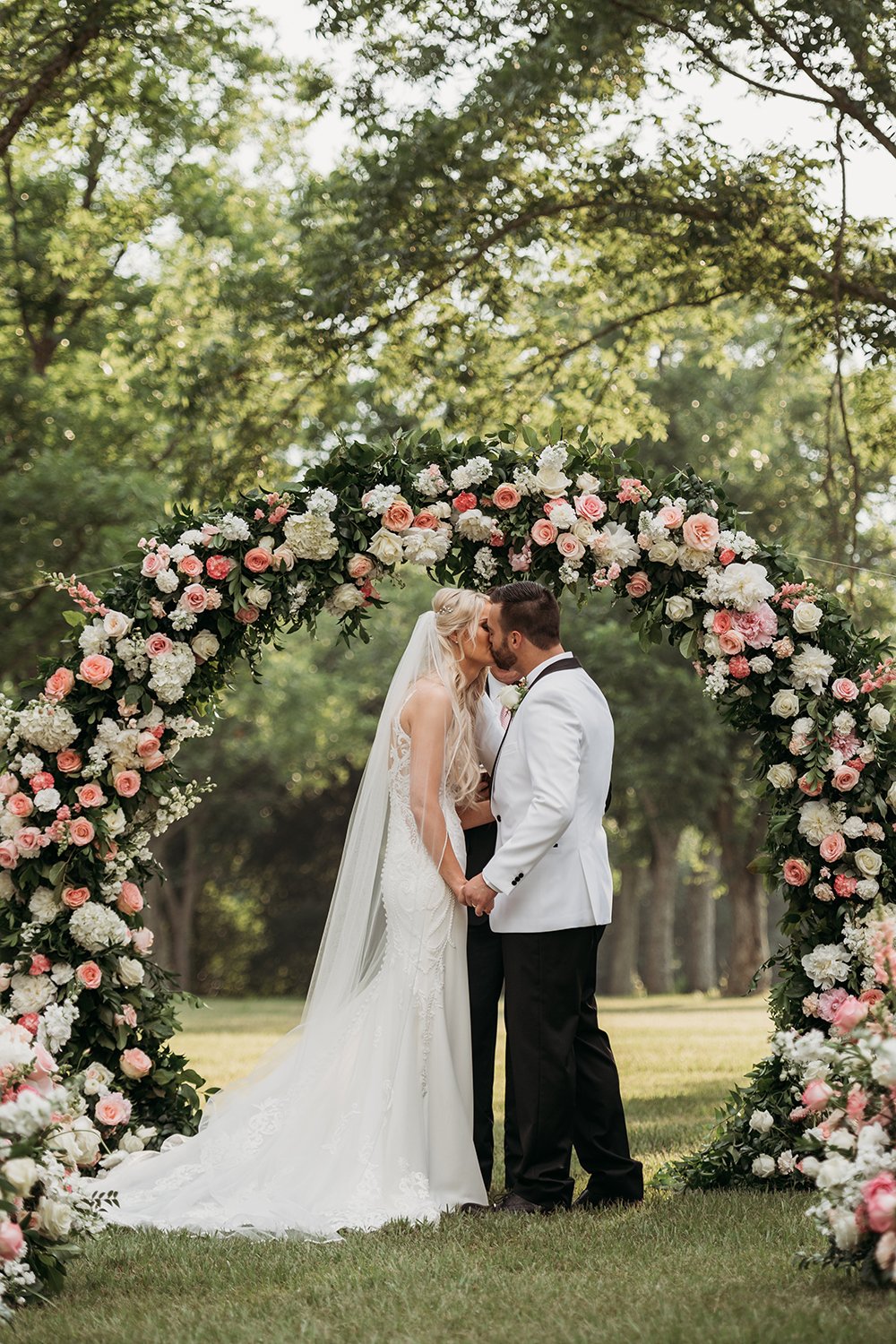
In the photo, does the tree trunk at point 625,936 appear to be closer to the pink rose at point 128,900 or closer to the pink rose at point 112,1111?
the pink rose at point 128,900

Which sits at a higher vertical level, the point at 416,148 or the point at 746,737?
the point at 416,148

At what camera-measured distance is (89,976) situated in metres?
6.66

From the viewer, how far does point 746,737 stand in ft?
82.4

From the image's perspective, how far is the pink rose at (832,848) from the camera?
6172 millimetres

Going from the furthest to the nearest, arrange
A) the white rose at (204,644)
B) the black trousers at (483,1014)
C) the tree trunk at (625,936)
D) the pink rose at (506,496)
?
the tree trunk at (625,936), the white rose at (204,644), the pink rose at (506,496), the black trousers at (483,1014)

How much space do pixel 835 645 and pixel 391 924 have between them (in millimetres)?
2450

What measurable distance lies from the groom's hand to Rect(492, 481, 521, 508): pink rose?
186cm

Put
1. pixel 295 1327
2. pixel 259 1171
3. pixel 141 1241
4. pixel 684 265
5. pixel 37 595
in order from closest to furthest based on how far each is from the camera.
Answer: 1. pixel 295 1327
2. pixel 141 1241
3. pixel 259 1171
4. pixel 684 265
5. pixel 37 595

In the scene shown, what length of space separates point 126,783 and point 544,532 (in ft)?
7.87

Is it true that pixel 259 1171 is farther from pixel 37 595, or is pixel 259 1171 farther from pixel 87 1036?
pixel 37 595

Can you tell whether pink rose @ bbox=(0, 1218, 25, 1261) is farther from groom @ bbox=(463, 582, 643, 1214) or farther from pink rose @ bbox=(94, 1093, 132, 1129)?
pink rose @ bbox=(94, 1093, 132, 1129)

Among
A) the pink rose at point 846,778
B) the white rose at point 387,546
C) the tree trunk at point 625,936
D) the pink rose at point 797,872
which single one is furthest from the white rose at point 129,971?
the tree trunk at point 625,936

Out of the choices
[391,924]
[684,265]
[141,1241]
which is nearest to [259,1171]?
[141,1241]

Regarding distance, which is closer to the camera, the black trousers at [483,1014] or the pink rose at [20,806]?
the black trousers at [483,1014]
